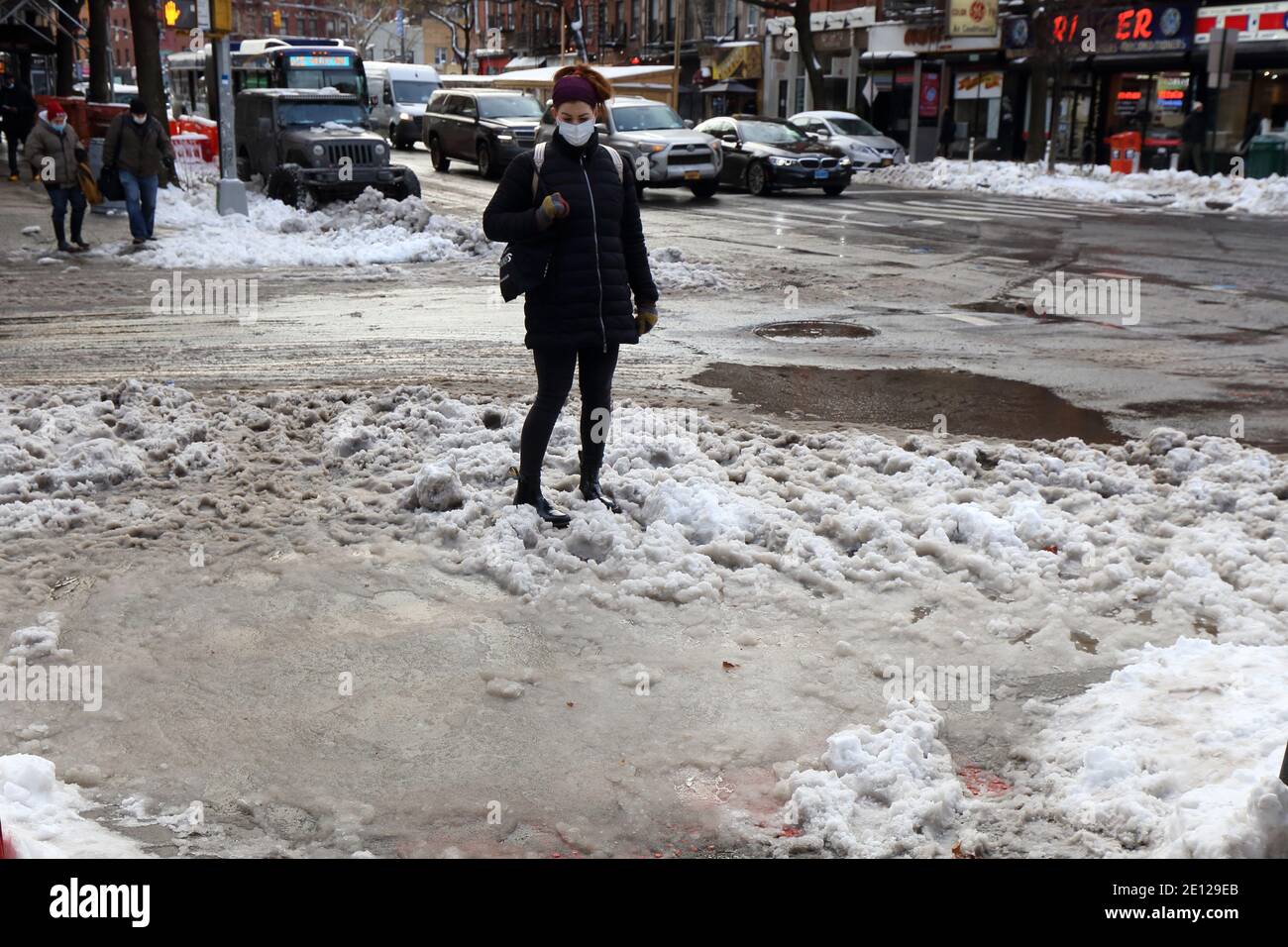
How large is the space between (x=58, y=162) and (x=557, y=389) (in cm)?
1226

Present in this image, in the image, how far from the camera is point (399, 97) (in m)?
44.0

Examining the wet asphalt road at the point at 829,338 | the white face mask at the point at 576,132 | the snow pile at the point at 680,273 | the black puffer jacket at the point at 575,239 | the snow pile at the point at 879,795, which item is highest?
the white face mask at the point at 576,132

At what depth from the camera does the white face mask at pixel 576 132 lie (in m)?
5.77

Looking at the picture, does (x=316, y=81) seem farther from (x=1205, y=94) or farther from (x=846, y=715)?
(x=846, y=715)

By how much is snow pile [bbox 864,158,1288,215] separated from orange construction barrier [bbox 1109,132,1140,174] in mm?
382

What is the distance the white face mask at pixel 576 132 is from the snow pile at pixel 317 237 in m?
11.0

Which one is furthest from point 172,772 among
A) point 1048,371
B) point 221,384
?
point 1048,371

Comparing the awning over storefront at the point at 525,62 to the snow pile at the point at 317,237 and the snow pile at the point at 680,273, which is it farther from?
the snow pile at the point at 680,273

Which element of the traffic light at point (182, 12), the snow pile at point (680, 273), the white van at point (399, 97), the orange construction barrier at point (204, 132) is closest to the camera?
the snow pile at point (680, 273)

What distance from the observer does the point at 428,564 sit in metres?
5.91

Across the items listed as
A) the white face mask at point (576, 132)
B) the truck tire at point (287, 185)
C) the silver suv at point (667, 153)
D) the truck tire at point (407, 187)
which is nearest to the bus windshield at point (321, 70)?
the silver suv at point (667, 153)

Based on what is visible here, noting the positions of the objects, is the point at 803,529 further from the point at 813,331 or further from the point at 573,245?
the point at 813,331

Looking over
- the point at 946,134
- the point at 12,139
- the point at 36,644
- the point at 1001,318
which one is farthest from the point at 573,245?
the point at 946,134

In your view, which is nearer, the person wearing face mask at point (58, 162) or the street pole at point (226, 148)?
the person wearing face mask at point (58, 162)
